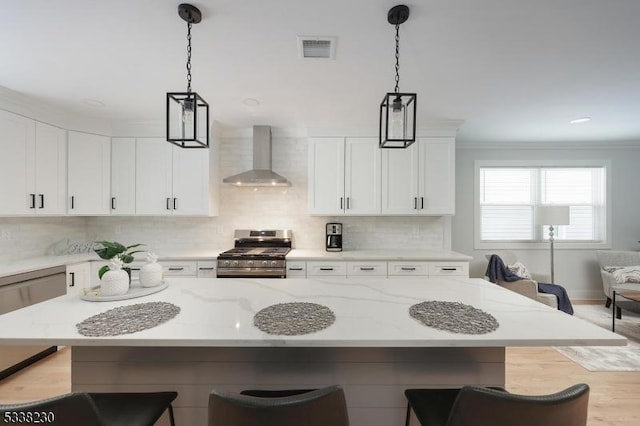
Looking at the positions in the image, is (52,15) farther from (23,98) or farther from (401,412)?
(401,412)

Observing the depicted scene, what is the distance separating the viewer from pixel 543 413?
0.85 m

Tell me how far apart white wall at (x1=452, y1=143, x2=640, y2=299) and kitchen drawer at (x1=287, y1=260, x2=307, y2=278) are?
277 cm

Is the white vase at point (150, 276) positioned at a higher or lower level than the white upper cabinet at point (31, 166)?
lower

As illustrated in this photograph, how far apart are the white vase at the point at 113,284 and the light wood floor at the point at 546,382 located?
4.95ft

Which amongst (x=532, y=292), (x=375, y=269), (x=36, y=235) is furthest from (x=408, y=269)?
(x=36, y=235)

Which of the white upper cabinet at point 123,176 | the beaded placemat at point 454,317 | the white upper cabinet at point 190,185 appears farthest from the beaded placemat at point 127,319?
the white upper cabinet at point 123,176

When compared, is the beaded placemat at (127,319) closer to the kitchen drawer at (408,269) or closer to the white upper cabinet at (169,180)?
the white upper cabinet at (169,180)

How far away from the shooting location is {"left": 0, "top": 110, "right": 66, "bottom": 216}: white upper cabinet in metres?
2.70

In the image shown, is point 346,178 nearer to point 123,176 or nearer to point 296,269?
point 296,269

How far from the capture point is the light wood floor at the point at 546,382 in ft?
6.86

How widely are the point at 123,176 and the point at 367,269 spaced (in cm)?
322

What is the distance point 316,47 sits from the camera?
6.50 feet

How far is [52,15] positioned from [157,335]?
6.46 feet

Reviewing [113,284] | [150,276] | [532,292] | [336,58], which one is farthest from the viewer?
[532,292]
